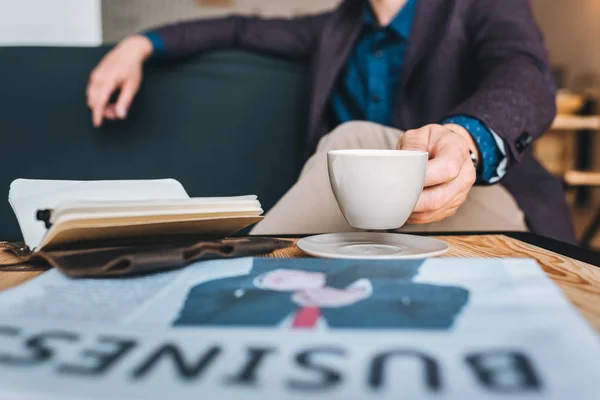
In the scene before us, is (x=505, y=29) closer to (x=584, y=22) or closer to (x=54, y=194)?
(x=54, y=194)

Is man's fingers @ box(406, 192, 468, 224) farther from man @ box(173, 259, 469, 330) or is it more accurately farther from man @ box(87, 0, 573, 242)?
man @ box(173, 259, 469, 330)

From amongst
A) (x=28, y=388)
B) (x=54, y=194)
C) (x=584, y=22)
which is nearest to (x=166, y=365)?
(x=28, y=388)

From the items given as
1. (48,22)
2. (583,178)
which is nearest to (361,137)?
(48,22)

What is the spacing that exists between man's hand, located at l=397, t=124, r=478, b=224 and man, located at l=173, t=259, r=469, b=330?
0.58ft

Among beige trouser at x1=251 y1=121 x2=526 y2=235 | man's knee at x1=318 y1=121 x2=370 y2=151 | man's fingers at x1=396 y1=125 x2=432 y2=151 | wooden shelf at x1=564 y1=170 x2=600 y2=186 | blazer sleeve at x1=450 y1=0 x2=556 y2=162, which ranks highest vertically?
blazer sleeve at x1=450 y1=0 x2=556 y2=162

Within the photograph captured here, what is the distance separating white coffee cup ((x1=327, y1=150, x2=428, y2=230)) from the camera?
47cm

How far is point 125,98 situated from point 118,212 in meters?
0.83

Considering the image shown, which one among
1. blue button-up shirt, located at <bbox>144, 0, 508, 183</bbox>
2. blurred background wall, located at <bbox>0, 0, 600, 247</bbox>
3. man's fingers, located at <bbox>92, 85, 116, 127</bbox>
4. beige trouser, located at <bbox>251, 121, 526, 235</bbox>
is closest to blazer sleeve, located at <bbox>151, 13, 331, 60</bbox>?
blue button-up shirt, located at <bbox>144, 0, 508, 183</bbox>

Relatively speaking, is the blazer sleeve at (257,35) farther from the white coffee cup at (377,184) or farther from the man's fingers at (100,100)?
the white coffee cup at (377,184)

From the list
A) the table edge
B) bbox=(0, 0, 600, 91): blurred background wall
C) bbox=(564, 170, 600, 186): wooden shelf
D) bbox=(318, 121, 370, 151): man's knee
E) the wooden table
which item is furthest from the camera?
bbox=(0, 0, 600, 91): blurred background wall

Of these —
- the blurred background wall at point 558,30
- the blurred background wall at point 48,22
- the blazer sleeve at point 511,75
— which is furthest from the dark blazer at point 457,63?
the blurred background wall at point 558,30

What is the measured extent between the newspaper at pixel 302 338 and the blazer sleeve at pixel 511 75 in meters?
0.44

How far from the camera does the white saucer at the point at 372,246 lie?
47cm

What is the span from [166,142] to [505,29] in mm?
804
